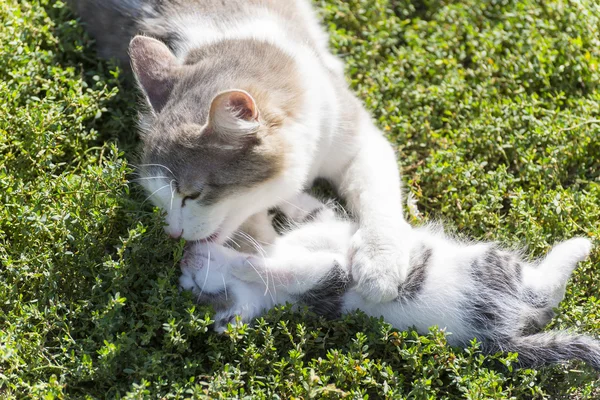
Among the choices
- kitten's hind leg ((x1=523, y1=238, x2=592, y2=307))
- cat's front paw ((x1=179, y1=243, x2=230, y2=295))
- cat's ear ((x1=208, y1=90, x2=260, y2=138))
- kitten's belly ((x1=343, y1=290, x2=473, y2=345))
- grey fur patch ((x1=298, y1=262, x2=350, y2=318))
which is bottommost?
cat's front paw ((x1=179, y1=243, x2=230, y2=295))

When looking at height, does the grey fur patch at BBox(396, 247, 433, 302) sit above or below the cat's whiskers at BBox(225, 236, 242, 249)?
above

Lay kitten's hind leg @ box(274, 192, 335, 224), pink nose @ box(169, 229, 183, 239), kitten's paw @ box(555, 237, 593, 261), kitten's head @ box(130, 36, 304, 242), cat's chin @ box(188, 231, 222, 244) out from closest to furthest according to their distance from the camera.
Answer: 1. kitten's head @ box(130, 36, 304, 242)
2. pink nose @ box(169, 229, 183, 239)
3. cat's chin @ box(188, 231, 222, 244)
4. kitten's paw @ box(555, 237, 593, 261)
5. kitten's hind leg @ box(274, 192, 335, 224)

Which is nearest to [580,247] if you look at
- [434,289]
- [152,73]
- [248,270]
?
[434,289]

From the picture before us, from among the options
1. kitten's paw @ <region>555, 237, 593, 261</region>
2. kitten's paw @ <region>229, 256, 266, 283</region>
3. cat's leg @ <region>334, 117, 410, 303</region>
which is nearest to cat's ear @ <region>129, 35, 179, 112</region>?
kitten's paw @ <region>229, 256, 266, 283</region>

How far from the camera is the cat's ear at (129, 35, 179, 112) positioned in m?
3.48

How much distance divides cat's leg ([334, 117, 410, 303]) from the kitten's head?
0.41 m

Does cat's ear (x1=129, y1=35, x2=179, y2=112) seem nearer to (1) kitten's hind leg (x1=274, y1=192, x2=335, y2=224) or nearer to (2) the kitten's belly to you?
(1) kitten's hind leg (x1=274, y1=192, x2=335, y2=224)

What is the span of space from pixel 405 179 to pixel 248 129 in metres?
1.41

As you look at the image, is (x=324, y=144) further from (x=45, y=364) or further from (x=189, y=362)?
(x=45, y=364)

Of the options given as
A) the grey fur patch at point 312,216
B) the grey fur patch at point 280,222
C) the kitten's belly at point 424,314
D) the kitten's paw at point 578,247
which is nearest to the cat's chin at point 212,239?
the grey fur patch at point 280,222

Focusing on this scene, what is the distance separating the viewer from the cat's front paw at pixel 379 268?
3.41m

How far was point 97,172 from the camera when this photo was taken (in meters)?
3.59

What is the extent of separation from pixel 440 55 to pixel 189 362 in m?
2.64

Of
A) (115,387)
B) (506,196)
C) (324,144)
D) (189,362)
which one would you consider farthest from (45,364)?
(506,196)
